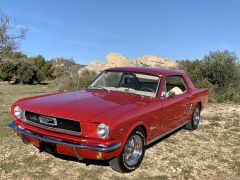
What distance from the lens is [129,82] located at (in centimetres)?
618

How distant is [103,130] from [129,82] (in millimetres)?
2146

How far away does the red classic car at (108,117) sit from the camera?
4.21 m

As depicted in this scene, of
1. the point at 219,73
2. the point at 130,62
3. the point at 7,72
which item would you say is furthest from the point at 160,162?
the point at 7,72

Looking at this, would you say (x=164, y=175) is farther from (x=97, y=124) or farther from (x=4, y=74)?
(x=4, y=74)

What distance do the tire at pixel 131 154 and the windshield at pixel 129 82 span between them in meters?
1.06

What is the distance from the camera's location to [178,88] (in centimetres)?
700

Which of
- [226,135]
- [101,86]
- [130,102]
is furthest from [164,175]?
[226,135]

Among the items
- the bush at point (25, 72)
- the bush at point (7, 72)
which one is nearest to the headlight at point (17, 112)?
the bush at point (25, 72)

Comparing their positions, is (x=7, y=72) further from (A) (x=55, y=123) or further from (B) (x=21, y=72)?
(A) (x=55, y=123)

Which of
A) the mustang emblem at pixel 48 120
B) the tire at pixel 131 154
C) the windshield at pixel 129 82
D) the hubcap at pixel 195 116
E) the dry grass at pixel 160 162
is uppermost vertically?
the windshield at pixel 129 82

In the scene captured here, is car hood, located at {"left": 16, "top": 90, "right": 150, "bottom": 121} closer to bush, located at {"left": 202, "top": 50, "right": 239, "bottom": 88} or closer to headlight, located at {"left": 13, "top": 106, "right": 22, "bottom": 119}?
headlight, located at {"left": 13, "top": 106, "right": 22, "bottom": 119}

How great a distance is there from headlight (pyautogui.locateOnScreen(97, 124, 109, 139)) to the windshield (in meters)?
1.71

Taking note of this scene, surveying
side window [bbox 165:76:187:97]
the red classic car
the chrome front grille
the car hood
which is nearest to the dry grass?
the red classic car

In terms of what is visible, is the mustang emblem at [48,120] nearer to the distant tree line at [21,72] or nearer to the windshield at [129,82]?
the windshield at [129,82]
